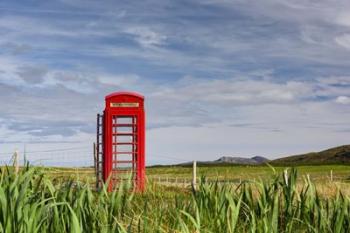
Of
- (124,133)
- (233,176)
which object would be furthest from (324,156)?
(124,133)

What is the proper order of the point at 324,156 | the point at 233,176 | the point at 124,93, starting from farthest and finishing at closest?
the point at 324,156
the point at 233,176
the point at 124,93

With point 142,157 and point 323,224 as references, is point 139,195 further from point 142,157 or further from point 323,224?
point 142,157

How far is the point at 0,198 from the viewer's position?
634 centimetres

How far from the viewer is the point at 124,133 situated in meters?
19.5

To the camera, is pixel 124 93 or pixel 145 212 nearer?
pixel 145 212

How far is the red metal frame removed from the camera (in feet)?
63.4

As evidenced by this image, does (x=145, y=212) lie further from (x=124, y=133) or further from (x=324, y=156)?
(x=324, y=156)

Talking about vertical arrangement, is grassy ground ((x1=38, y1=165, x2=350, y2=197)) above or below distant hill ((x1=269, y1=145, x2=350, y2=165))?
below

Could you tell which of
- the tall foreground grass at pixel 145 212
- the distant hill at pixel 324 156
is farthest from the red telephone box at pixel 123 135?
the distant hill at pixel 324 156

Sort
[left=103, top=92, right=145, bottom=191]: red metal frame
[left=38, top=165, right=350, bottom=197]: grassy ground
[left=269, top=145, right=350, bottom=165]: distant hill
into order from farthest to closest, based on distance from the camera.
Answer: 1. [left=269, top=145, right=350, bottom=165]: distant hill
2. [left=103, top=92, right=145, bottom=191]: red metal frame
3. [left=38, top=165, right=350, bottom=197]: grassy ground

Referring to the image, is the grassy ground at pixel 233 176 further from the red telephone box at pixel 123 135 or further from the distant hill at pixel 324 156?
the distant hill at pixel 324 156

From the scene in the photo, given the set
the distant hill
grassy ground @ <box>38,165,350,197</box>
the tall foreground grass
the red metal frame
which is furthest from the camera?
the distant hill

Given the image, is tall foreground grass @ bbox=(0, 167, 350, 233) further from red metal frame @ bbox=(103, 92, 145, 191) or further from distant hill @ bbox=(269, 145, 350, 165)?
distant hill @ bbox=(269, 145, 350, 165)

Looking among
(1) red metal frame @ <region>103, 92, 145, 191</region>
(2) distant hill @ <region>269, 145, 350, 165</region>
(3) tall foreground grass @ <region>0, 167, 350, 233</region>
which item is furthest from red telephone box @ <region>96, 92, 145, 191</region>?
(2) distant hill @ <region>269, 145, 350, 165</region>
